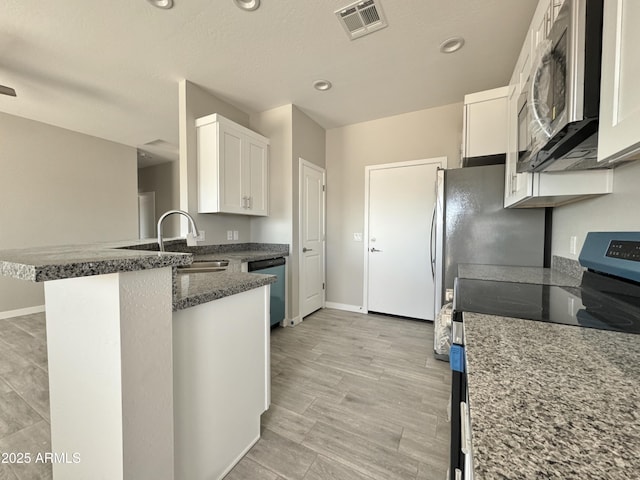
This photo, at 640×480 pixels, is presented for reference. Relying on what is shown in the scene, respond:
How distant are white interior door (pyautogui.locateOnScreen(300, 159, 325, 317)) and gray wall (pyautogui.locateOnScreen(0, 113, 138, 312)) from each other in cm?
337

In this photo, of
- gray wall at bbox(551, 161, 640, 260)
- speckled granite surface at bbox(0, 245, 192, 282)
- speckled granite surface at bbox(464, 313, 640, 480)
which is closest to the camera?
speckled granite surface at bbox(464, 313, 640, 480)

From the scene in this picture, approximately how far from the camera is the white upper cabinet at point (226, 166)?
100 inches

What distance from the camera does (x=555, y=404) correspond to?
0.42 metres

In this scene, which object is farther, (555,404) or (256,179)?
(256,179)

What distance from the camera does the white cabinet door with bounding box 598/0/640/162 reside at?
61cm

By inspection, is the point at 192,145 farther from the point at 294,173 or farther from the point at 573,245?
the point at 573,245

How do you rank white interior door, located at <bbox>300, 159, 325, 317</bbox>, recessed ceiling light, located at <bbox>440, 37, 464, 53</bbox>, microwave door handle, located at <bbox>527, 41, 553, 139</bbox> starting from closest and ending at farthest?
microwave door handle, located at <bbox>527, 41, 553, 139</bbox>, recessed ceiling light, located at <bbox>440, 37, 464, 53</bbox>, white interior door, located at <bbox>300, 159, 325, 317</bbox>

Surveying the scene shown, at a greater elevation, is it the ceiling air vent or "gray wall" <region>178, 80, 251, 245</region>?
the ceiling air vent

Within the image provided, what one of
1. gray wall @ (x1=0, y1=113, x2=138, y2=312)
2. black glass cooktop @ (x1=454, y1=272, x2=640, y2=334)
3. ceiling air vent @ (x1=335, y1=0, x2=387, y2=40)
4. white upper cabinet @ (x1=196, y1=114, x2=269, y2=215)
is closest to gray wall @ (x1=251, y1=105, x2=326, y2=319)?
white upper cabinet @ (x1=196, y1=114, x2=269, y2=215)

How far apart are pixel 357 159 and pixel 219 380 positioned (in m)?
3.15

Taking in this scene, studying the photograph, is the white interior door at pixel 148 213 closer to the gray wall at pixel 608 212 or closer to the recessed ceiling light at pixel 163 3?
the recessed ceiling light at pixel 163 3

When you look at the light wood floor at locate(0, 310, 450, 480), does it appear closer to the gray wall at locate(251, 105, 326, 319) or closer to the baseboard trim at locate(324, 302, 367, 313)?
the baseboard trim at locate(324, 302, 367, 313)

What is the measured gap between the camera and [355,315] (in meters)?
3.46

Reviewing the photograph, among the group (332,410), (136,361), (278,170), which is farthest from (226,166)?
(332,410)
